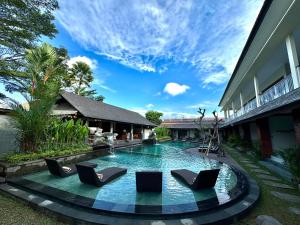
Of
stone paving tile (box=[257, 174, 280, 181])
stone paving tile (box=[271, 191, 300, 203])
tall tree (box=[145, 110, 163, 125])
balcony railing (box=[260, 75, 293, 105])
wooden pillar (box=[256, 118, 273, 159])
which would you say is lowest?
stone paving tile (box=[271, 191, 300, 203])

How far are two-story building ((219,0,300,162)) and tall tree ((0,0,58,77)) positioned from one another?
1314cm

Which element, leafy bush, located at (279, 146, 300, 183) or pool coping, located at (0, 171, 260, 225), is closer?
pool coping, located at (0, 171, 260, 225)

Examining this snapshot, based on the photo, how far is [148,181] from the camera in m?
5.78

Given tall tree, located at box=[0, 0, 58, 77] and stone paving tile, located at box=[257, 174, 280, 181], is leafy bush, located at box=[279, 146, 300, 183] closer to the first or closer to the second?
stone paving tile, located at box=[257, 174, 280, 181]

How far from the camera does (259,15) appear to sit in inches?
323

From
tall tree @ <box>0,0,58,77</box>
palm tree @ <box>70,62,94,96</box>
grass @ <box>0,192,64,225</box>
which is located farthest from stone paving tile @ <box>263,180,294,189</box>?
palm tree @ <box>70,62,94,96</box>

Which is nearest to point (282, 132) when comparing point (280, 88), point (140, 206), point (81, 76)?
point (280, 88)

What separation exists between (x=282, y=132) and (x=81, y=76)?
3274 centimetres

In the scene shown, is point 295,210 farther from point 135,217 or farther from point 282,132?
point 282,132

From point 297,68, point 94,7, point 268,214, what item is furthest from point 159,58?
point 268,214

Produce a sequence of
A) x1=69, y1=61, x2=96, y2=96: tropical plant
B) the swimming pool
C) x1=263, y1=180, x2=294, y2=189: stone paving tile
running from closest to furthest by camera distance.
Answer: the swimming pool → x1=263, y1=180, x2=294, y2=189: stone paving tile → x1=69, y1=61, x2=96, y2=96: tropical plant

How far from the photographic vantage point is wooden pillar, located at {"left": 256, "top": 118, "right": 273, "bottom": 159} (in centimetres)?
1162

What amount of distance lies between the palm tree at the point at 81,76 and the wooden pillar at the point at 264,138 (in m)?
30.7

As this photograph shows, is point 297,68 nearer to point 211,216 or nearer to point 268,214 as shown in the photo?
point 268,214
